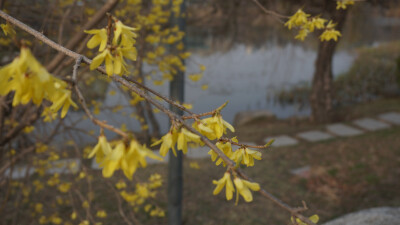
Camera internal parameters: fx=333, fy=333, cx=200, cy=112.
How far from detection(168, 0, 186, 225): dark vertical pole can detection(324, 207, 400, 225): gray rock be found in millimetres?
1245

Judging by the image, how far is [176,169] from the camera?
2.80 metres

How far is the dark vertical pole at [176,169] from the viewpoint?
2777mm

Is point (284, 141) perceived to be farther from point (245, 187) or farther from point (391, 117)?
point (245, 187)

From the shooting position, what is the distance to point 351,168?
4.29 m

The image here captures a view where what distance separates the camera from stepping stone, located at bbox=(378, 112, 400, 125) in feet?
19.9

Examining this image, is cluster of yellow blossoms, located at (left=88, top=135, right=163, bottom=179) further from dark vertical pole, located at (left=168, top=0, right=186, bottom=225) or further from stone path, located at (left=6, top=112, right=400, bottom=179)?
stone path, located at (left=6, top=112, right=400, bottom=179)

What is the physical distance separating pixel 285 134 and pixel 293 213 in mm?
5470

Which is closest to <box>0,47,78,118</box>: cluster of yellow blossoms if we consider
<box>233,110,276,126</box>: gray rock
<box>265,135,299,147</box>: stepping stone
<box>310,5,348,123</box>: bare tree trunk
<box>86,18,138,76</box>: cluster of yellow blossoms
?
<box>86,18,138,76</box>: cluster of yellow blossoms

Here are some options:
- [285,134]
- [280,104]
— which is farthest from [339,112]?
[280,104]

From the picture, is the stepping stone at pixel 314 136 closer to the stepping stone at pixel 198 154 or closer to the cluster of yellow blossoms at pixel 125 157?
the stepping stone at pixel 198 154

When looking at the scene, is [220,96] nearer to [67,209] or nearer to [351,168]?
[351,168]

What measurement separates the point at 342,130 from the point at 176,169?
4044 mm

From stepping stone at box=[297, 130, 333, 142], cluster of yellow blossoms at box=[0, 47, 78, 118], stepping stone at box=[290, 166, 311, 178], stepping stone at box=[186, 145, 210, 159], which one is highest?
cluster of yellow blossoms at box=[0, 47, 78, 118]

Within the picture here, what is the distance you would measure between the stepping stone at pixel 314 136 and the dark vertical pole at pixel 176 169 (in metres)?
3.29
